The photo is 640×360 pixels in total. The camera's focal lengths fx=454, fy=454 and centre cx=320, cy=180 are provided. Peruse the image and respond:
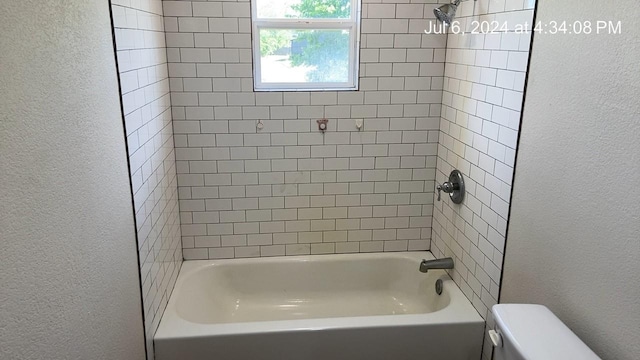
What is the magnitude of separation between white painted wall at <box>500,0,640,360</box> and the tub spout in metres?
0.74

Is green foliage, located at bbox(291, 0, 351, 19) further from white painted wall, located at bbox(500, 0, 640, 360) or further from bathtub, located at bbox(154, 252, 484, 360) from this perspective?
bathtub, located at bbox(154, 252, 484, 360)

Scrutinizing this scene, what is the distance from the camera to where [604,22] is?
1.38 m

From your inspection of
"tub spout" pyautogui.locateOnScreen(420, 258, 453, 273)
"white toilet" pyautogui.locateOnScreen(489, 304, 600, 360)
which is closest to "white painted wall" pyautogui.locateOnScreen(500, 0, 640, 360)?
"white toilet" pyautogui.locateOnScreen(489, 304, 600, 360)

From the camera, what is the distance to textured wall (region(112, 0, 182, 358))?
1778 millimetres

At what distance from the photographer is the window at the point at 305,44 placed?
2.65 metres

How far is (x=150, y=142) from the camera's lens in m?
2.09

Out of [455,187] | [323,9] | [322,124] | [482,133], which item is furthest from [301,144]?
[482,133]

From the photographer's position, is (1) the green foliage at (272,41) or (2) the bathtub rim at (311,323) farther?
(1) the green foliage at (272,41)

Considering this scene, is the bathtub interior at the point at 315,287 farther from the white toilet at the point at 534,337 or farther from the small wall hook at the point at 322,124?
the white toilet at the point at 534,337

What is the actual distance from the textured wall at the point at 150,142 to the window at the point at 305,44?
564mm

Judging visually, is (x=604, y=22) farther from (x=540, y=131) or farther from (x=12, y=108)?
(x=12, y=108)

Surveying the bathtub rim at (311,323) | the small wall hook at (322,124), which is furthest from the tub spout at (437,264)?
the small wall hook at (322,124)

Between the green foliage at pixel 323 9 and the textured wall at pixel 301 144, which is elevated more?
the green foliage at pixel 323 9

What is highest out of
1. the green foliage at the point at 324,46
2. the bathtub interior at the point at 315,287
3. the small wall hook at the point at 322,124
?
the green foliage at the point at 324,46
